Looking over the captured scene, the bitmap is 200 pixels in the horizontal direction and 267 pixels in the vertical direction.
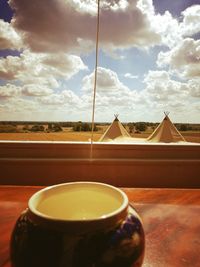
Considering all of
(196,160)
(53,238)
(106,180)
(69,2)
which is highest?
(69,2)

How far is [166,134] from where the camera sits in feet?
12.1

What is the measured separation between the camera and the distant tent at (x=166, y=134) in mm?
3674

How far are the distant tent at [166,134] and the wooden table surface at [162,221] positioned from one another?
120 inches

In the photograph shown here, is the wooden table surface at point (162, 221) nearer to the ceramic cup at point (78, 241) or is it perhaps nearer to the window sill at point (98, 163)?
the ceramic cup at point (78, 241)

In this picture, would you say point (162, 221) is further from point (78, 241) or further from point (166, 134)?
point (166, 134)

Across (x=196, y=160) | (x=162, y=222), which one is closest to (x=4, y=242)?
(x=162, y=222)

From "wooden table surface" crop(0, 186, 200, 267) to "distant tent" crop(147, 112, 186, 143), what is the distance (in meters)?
3.04

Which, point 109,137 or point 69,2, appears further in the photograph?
point 109,137

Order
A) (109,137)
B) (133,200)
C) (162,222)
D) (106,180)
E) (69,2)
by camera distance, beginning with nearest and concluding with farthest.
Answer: (162,222), (133,200), (106,180), (69,2), (109,137)

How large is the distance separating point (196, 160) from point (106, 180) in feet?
2.17

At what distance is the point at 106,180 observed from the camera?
1546 mm

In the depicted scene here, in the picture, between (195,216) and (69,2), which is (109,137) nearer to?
(69,2)

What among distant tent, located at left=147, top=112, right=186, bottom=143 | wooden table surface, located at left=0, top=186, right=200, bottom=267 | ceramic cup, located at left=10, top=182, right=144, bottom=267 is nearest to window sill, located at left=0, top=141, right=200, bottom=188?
wooden table surface, located at left=0, top=186, right=200, bottom=267

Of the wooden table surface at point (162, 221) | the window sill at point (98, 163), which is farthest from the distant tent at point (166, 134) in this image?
the wooden table surface at point (162, 221)
